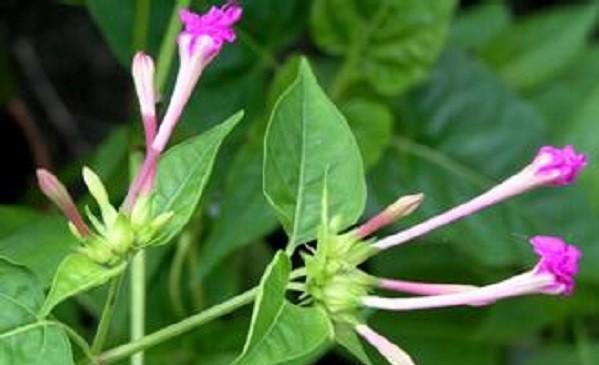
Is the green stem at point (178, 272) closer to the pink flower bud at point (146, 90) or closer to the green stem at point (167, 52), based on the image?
the green stem at point (167, 52)

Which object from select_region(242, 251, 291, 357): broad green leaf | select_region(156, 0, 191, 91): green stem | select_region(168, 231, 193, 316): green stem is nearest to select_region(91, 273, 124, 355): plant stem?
select_region(242, 251, 291, 357): broad green leaf

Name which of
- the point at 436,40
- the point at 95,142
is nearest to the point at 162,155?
the point at 436,40

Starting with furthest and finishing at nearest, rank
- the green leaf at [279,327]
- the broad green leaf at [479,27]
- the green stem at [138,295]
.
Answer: the broad green leaf at [479,27] → the green stem at [138,295] → the green leaf at [279,327]

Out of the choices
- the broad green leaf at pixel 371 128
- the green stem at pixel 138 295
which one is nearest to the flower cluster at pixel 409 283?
the green stem at pixel 138 295

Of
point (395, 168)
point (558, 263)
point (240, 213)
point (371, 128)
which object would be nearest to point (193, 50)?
point (558, 263)

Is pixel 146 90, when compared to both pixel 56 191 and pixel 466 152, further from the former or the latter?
pixel 466 152

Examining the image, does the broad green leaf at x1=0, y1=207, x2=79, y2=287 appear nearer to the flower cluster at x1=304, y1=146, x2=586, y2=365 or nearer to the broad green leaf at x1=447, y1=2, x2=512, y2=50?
the flower cluster at x1=304, y1=146, x2=586, y2=365
